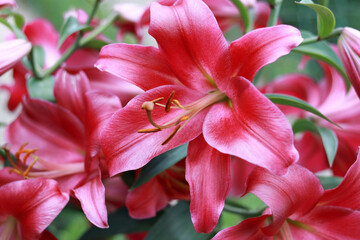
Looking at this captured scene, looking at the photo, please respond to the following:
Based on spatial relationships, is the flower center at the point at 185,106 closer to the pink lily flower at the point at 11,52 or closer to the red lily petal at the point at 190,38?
the red lily petal at the point at 190,38

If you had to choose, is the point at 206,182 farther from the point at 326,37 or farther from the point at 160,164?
the point at 326,37

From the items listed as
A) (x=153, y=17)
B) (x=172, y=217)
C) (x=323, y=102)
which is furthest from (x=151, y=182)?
(x=323, y=102)

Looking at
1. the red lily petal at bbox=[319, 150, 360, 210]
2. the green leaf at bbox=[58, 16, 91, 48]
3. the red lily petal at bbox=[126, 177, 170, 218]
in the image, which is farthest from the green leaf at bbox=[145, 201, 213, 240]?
the green leaf at bbox=[58, 16, 91, 48]

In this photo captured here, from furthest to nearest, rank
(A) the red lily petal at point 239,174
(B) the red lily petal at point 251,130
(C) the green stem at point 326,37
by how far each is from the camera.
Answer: (A) the red lily petal at point 239,174 → (C) the green stem at point 326,37 → (B) the red lily petal at point 251,130

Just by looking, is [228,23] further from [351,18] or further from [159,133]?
[351,18]

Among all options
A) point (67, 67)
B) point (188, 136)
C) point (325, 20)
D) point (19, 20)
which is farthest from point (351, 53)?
point (19, 20)

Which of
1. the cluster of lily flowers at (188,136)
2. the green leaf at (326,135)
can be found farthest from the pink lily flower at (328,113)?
the cluster of lily flowers at (188,136)

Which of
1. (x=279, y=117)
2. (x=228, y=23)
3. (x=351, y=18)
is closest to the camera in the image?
(x=279, y=117)
